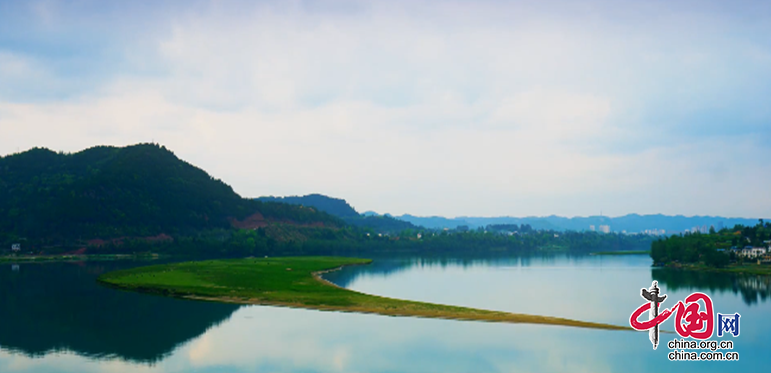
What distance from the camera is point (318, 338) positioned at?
4256 centimetres

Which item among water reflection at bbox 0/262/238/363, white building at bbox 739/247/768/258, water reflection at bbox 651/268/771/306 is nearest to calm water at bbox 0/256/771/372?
water reflection at bbox 0/262/238/363

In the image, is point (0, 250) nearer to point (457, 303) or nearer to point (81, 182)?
point (81, 182)

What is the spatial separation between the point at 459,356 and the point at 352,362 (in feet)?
21.5

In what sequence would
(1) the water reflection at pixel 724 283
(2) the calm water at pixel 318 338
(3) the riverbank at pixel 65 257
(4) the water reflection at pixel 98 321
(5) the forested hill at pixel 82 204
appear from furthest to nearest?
(5) the forested hill at pixel 82 204
(3) the riverbank at pixel 65 257
(1) the water reflection at pixel 724 283
(4) the water reflection at pixel 98 321
(2) the calm water at pixel 318 338

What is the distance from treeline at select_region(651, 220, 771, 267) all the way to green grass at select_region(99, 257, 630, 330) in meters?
74.6

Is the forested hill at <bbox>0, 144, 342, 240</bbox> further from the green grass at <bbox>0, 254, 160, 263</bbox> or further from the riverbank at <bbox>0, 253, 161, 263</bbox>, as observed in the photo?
the riverbank at <bbox>0, 253, 161, 263</bbox>

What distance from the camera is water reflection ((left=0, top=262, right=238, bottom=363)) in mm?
38875

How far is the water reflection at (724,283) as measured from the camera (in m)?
71.0

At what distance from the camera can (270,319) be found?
165 ft

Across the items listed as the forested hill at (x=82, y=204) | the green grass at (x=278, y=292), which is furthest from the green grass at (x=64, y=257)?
the green grass at (x=278, y=292)

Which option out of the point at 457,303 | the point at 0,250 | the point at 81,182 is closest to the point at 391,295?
the point at 457,303

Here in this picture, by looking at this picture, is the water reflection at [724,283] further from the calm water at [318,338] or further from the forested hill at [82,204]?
the forested hill at [82,204]

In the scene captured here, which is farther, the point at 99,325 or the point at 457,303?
the point at 457,303

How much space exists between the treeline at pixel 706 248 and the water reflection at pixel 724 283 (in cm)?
1074
